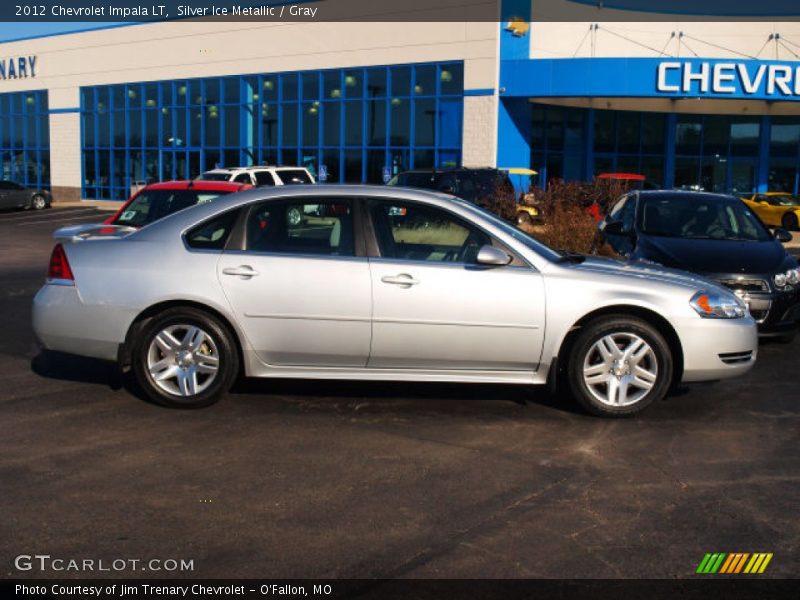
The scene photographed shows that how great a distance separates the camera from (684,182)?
35.7 m

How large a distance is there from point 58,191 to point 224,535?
4286cm

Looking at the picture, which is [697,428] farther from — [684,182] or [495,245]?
[684,182]

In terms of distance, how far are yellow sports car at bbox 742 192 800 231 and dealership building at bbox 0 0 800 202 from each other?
3.39 meters

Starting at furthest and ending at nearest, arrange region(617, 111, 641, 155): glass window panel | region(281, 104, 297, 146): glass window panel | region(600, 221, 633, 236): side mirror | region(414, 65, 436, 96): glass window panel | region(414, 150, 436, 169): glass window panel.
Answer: region(617, 111, 641, 155): glass window panel < region(281, 104, 297, 146): glass window panel < region(414, 150, 436, 169): glass window panel < region(414, 65, 436, 96): glass window panel < region(600, 221, 633, 236): side mirror

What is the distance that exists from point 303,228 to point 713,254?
15.3 ft

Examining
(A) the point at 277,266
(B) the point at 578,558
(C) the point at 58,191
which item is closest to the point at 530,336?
(A) the point at 277,266

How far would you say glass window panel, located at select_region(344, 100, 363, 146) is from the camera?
106ft

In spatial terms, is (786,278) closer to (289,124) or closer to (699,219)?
(699,219)

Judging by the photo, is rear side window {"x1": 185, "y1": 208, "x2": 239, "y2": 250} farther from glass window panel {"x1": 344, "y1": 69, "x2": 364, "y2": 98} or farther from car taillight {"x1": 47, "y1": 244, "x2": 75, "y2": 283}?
glass window panel {"x1": 344, "y1": 69, "x2": 364, "y2": 98}

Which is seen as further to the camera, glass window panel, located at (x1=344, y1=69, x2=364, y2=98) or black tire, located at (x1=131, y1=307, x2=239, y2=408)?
glass window panel, located at (x1=344, y1=69, x2=364, y2=98)

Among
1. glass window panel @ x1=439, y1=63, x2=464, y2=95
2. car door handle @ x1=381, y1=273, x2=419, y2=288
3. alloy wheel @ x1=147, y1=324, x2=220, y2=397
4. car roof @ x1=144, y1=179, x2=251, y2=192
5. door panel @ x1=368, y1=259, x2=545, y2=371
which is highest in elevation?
glass window panel @ x1=439, y1=63, x2=464, y2=95

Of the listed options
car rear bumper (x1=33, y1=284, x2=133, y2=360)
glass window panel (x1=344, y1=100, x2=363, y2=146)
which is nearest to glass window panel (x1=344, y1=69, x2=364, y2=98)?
glass window panel (x1=344, y1=100, x2=363, y2=146)

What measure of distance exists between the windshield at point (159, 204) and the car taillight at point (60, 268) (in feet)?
12.6

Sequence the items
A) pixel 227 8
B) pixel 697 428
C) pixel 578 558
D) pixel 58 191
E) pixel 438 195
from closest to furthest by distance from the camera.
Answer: pixel 578 558, pixel 697 428, pixel 438 195, pixel 227 8, pixel 58 191
